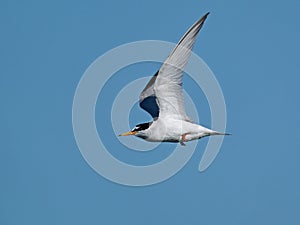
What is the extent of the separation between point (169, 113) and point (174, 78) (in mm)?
1073

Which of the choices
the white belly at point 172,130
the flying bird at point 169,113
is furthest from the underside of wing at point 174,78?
the white belly at point 172,130

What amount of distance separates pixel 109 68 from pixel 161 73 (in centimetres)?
271

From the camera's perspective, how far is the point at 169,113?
25.8 metres

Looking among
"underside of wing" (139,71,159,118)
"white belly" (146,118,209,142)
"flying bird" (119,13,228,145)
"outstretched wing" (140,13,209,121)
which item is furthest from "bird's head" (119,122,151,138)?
"underside of wing" (139,71,159,118)

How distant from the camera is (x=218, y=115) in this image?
84.8 ft

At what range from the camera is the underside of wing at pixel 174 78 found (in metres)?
24.1

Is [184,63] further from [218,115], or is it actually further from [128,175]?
[128,175]

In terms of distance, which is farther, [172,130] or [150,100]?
[150,100]

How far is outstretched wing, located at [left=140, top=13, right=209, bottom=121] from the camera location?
24.2 meters

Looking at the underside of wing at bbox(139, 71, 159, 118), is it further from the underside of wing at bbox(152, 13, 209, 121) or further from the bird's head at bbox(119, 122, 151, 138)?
the bird's head at bbox(119, 122, 151, 138)

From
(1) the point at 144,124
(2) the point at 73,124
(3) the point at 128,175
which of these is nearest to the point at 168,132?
(1) the point at 144,124

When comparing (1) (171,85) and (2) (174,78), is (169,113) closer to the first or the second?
(1) (171,85)

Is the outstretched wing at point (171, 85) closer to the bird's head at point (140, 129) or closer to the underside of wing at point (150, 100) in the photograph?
the underside of wing at point (150, 100)

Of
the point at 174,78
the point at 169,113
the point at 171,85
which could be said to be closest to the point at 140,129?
the point at 169,113
